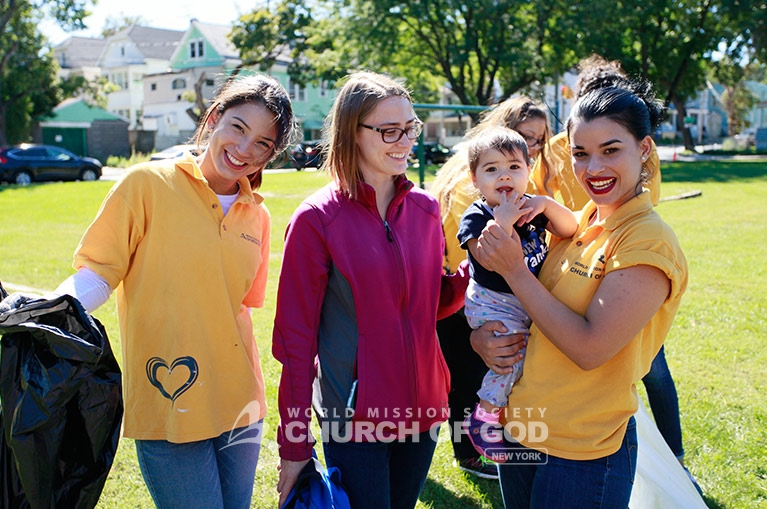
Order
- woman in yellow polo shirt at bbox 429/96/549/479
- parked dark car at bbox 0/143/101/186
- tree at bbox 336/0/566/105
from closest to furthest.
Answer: woman in yellow polo shirt at bbox 429/96/549/479 < parked dark car at bbox 0/143/101/186 < tree at bbox 336/0/566/105

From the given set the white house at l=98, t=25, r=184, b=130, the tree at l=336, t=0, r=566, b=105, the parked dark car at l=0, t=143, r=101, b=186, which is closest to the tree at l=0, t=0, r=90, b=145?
the parked dark car at l=0, t=143, r=101, b=186

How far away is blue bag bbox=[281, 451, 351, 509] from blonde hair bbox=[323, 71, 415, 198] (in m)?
0.98

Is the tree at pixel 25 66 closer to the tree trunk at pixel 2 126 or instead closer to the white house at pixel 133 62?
the tree trunk at pixel 2 126

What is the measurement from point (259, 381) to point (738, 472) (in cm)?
309

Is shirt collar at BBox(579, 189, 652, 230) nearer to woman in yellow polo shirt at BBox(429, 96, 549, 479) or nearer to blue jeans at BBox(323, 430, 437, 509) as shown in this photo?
blue jeans at BBox(323, 430, 437, 509)

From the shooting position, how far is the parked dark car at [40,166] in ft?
83.3

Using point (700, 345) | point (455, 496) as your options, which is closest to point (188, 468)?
point (455, 496)

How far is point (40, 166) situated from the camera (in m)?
26.2

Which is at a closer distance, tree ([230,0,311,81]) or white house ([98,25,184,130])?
tree ([230,0,311,81])

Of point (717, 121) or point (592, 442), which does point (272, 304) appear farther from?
point (717, 121)

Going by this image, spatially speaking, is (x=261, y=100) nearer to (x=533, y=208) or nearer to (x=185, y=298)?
(x=185, y=298)

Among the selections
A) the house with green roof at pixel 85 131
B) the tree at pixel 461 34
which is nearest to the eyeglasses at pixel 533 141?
the tree at pixel 461 34

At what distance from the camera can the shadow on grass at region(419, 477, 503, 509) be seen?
390 cm

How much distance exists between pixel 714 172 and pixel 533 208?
27.6 m
